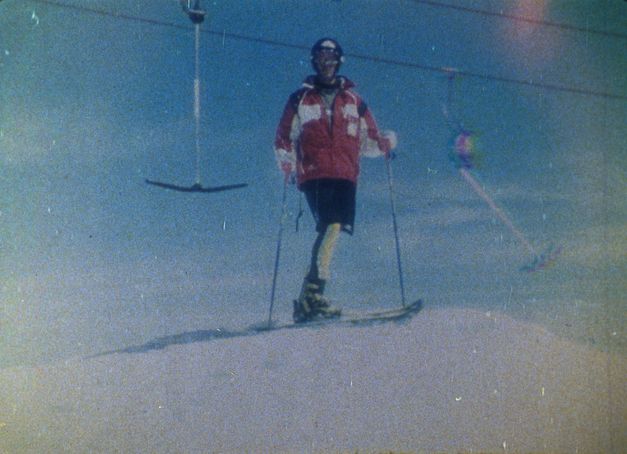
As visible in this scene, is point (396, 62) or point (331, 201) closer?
point (331, 201)

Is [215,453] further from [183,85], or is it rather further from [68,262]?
[183,85]

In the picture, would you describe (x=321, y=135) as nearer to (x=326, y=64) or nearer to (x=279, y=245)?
(x=326, y=64)

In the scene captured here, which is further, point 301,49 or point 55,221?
point 301,49

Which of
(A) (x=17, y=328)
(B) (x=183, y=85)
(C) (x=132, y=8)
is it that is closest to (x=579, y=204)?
(B) (x=183, y=85)

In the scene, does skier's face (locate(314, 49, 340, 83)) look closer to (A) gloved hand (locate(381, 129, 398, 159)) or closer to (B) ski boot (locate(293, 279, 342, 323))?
(A) gloved hand (locate(381, 129, 398, 159))

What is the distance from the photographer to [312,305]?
5.80 m

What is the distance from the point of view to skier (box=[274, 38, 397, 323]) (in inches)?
230

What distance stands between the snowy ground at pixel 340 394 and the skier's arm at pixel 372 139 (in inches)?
43.5

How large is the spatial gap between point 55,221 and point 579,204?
140 inches

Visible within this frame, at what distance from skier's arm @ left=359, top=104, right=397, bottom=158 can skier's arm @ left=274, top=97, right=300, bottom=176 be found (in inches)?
17.6

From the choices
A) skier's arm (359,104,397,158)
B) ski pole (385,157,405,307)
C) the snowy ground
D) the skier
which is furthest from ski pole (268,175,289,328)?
ski pole (385,157,405,307)

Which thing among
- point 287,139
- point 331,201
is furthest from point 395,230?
point 287,139

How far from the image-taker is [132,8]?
5.63m

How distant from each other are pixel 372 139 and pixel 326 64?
0.58m
